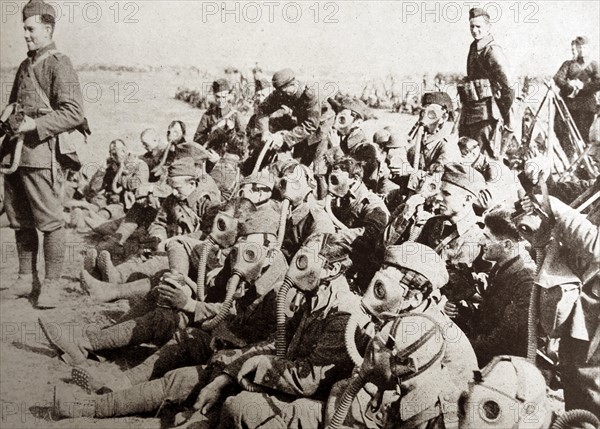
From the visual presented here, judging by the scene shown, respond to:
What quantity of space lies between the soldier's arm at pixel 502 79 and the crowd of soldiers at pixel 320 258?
0.05 feet

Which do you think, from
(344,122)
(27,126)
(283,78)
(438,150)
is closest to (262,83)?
(283,78)

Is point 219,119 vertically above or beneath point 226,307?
above

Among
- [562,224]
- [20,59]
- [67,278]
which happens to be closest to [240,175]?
[67,278]

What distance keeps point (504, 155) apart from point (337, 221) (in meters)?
1.36

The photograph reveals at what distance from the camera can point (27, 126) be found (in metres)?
6.09

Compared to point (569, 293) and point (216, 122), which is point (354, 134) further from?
point (569, 293)

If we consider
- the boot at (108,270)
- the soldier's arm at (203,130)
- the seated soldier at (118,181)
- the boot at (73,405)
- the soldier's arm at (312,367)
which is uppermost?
the soldier's arm at (203,130)

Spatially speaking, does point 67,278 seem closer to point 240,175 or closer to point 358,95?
point 240,175

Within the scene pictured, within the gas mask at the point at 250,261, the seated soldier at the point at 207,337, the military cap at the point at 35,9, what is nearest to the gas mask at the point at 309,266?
the seated soldier at the point at 207,337

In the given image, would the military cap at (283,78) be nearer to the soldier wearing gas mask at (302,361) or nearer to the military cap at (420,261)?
the soldier wearing gas mask at (302,361)

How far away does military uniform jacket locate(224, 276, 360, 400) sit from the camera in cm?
555

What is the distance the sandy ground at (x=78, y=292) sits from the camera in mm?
5887

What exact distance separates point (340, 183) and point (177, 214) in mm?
1254

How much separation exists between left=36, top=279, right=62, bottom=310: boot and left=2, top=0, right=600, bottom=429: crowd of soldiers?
0.02 m
